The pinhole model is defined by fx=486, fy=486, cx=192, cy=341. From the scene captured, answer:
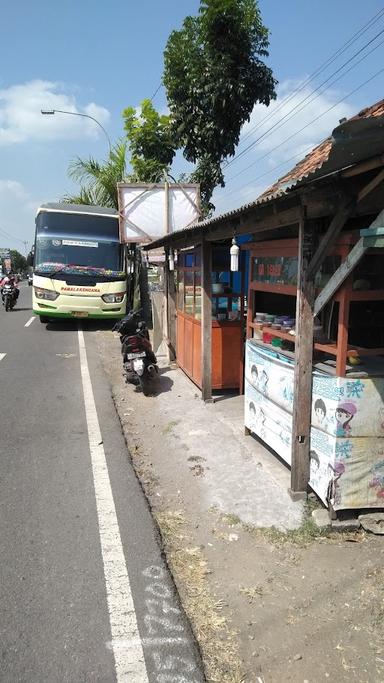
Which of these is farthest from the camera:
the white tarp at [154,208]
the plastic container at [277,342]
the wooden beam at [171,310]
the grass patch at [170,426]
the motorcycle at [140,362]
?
the white tarp at [154,208]

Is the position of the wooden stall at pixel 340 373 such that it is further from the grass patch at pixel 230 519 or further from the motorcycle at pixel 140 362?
the motorcycle at pixel 140 362

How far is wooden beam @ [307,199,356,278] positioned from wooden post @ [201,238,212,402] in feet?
10.5

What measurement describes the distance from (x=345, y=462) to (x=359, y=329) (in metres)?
1.18

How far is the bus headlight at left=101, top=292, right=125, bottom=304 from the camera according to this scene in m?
13.8

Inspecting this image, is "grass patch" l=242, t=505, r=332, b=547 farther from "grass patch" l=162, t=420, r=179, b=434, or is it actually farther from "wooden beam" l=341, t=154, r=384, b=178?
"wooden beam" l=341, t=154, r=384, b=178

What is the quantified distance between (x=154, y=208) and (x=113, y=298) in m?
2.99

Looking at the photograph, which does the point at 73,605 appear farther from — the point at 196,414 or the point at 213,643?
the point at 196,414

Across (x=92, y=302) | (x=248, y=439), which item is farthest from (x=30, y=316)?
(x=248, y=439)

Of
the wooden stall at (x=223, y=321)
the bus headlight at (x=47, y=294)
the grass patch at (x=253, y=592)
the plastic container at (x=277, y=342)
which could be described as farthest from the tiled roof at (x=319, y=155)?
the bus headlight at (x=47, y=294)

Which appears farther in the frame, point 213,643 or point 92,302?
point 92,302

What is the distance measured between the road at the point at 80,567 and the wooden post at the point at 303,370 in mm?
1333

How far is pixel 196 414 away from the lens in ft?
21.7

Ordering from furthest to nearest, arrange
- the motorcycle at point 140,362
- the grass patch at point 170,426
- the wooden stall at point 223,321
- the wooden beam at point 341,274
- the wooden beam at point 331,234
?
the motorcycle at point 140,362 → the wooden stall at point 223,321 → the grass patch at point 170,426 → the wooden beam at point 331,234 → the wooden beam at point 341,274

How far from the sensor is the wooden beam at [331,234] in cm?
334
